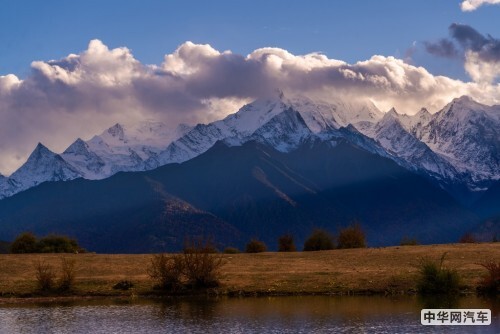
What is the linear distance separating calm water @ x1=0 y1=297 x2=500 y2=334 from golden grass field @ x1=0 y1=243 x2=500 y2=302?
5713mm

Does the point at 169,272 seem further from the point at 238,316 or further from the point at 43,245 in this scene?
the point at 43,245

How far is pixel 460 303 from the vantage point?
6831 cm

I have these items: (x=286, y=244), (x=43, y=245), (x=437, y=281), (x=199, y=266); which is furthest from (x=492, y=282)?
(x=43, y=245)

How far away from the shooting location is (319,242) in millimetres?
126562

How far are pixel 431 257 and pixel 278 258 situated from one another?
20486 millimetres

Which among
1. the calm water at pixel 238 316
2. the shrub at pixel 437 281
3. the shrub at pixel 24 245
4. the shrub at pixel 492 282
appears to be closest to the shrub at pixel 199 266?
the calm water at pixel 238 316

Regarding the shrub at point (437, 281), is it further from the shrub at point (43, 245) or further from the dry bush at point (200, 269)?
the shrub at point (43, 245)

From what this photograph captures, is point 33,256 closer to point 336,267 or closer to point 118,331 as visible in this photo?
point 336,267

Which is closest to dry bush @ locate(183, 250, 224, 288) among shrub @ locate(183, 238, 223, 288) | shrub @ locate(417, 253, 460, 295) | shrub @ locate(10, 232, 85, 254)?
shrub @ locate(183, 238, 223, 288)

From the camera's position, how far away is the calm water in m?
59.2

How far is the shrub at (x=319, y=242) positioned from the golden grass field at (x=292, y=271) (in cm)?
1452

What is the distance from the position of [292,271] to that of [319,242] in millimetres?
33072

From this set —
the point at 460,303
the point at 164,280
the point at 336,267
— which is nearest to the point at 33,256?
the point at 164,280

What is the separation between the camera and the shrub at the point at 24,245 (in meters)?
121
